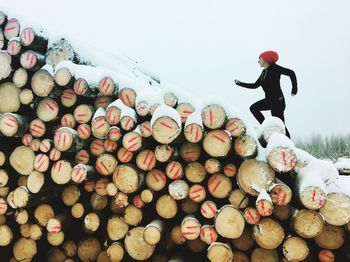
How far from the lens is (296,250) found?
2.24 metres

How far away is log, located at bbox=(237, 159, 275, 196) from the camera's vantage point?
87.9 inches

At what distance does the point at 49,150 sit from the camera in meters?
2.62

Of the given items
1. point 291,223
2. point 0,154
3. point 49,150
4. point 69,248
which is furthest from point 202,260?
point 0,154

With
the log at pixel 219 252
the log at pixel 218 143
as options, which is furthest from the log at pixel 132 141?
the log at pixel 219 252

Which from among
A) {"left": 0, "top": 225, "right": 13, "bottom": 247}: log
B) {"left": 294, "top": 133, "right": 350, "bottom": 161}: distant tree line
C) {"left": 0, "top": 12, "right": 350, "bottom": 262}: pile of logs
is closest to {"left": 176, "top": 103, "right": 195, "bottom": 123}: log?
{"left": 0, "top": 12, "right": 350, "bottom": 262}: pile of logs

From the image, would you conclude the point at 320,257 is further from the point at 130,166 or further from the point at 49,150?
the point at 49,150

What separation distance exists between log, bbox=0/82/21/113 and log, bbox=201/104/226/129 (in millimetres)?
1421

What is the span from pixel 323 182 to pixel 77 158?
167 centimetres

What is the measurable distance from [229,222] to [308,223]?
1.51ft

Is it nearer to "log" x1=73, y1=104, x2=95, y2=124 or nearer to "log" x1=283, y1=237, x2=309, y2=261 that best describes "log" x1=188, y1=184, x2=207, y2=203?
"log" x1=283, y1=237, x2=309, y2=261

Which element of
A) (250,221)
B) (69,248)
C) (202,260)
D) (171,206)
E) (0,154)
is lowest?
(69,248)

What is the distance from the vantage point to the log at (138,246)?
2.55 m

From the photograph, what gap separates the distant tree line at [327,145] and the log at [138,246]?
30.3 ft

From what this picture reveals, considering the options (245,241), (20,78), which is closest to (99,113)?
(20,78)
